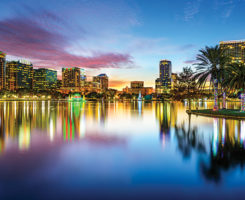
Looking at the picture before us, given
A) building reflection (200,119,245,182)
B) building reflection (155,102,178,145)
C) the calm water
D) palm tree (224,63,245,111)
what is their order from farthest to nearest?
palm tree (224,63,245,111) < building reflection (155,102,178,145) < building reflection (200,119,245,182) < the calm water

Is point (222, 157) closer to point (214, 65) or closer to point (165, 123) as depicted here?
point (165, 123)

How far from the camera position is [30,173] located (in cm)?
825

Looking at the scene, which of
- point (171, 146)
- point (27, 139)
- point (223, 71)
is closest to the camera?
point (171, 146)

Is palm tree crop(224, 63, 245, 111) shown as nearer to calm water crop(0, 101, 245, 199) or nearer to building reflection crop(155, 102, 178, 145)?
building reflection crop(155, 102, 178, 145)

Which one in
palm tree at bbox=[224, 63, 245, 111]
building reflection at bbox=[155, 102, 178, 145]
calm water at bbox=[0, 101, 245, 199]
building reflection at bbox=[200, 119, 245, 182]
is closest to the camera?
calm water at bbox=[0, 101, 245, 199]

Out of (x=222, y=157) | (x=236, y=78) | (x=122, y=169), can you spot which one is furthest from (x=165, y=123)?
(x=236, y=78)

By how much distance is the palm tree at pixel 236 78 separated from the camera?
34094 mm

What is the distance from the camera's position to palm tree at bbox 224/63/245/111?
34.1 metres

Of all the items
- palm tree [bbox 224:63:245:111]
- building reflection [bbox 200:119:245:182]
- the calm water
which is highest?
palm tree [bbox 224:63:245:111]

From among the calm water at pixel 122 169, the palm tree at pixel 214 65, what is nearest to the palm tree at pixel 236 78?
the palm tree at pixel 214 65

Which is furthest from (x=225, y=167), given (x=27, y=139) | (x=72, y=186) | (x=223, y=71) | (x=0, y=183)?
(x=223, y=71)

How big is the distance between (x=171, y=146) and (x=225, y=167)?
421cm

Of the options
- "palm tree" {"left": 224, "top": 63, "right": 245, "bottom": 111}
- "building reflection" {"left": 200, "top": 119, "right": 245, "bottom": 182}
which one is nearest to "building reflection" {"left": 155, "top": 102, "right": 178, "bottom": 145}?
"building reflection" {"left": 200, "top": 119, "right": 245, "bottom": 182}

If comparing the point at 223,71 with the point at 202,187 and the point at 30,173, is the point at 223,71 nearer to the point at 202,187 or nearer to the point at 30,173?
the point at 202,187
